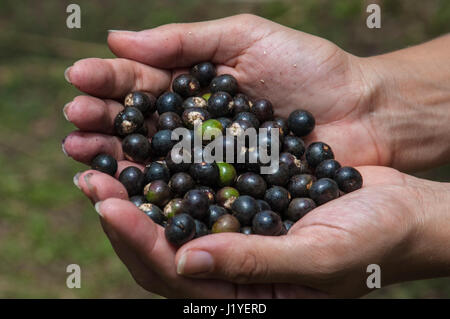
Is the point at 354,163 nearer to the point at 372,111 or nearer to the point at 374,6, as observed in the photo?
the point at 372,111

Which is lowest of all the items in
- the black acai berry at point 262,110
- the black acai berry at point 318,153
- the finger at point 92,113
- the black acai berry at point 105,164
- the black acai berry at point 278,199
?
the black acai berry at point 278,199

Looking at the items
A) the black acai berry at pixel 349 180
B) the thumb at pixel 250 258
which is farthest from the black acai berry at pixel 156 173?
the black acai berry at pixel 349 180

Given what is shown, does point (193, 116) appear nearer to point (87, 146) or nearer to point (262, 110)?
point (262, 110)

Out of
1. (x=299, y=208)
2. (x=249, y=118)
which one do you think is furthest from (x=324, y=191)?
(x=249, y=118)

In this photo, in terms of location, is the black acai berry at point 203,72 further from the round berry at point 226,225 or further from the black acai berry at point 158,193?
the round berry at point 226,225

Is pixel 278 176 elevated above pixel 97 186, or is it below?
above

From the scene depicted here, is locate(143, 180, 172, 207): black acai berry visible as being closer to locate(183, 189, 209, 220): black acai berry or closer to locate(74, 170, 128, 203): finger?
locate(183, 189, 209, 220): black acai berry

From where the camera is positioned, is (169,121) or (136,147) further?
(169,121)
